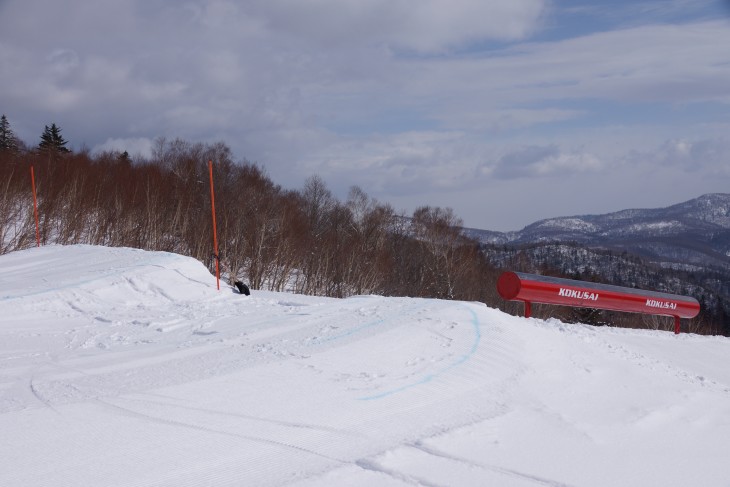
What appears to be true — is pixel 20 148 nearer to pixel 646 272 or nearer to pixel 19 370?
pixel 19 370

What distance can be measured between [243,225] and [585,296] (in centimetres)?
4714

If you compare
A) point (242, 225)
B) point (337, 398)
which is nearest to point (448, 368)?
point (337, 398)

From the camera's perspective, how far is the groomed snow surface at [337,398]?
5746 mm

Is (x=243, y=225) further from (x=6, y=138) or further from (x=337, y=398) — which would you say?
(x=337, y=398)

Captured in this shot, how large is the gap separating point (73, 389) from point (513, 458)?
15.3 ft

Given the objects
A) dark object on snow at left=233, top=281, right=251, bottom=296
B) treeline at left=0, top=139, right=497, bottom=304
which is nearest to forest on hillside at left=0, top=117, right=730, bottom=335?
treeline at left=0, top=139, right=497, bottom=304

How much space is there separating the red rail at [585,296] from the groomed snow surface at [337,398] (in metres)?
1.68

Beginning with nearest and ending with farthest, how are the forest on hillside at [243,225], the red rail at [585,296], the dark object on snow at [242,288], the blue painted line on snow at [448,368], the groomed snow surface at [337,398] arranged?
the groomed snow surface at [337,398]
the blue painted line on snow at [448,368]
the red rail at [585,296]
the dark object on snow at [242,288]
the forest on hillside at [243,225]

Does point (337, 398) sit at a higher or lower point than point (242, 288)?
lower

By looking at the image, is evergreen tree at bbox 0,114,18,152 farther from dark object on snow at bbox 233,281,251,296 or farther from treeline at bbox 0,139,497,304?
dark object on snow at bbox 233,281,251,296

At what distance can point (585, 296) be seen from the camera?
15641mm

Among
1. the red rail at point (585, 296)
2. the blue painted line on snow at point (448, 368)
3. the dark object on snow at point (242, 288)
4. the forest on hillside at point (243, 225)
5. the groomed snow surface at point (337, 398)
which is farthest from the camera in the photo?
the forest on hillside at point (243, 225)

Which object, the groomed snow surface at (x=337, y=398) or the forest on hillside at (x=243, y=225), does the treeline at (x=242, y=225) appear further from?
the groomed snow surface at (x=337, y=398)

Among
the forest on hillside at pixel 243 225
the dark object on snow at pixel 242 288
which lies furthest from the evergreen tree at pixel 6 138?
the dark object on snow at pixel 242 288
